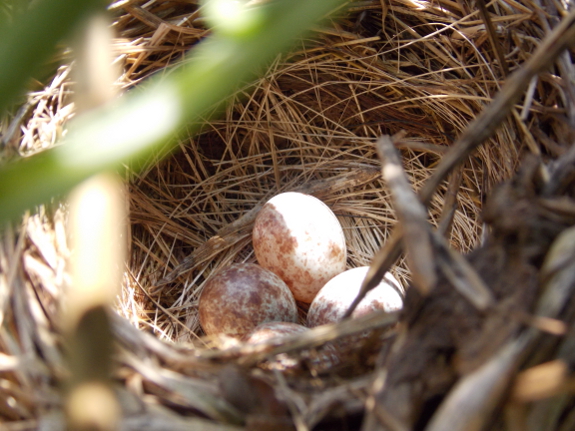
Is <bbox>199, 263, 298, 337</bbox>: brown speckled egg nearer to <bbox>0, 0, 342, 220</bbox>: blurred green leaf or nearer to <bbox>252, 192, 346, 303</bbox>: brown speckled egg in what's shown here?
<bbox>252, 192, 346, 303</bbox>: brown speckled egg

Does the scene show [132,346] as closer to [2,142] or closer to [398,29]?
[2,142]

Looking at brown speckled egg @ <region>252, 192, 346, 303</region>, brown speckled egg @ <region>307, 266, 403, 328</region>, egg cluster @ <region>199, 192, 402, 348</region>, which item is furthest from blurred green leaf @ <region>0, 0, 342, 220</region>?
brown speckled egg @ <region>252, 192, 346, 303</region>

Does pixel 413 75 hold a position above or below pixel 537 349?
above

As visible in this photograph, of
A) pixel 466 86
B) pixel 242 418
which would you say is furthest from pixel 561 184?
pixel 466 86

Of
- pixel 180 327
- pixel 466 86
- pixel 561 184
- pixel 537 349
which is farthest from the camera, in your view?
pixel 180 327

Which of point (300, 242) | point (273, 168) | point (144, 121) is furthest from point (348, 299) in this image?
point (144, 121)

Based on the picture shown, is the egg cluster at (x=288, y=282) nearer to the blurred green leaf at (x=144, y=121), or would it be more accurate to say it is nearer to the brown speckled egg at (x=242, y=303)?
the brown speckled egg at (x=242, y=303)

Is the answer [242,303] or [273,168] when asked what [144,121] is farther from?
[273,168]
